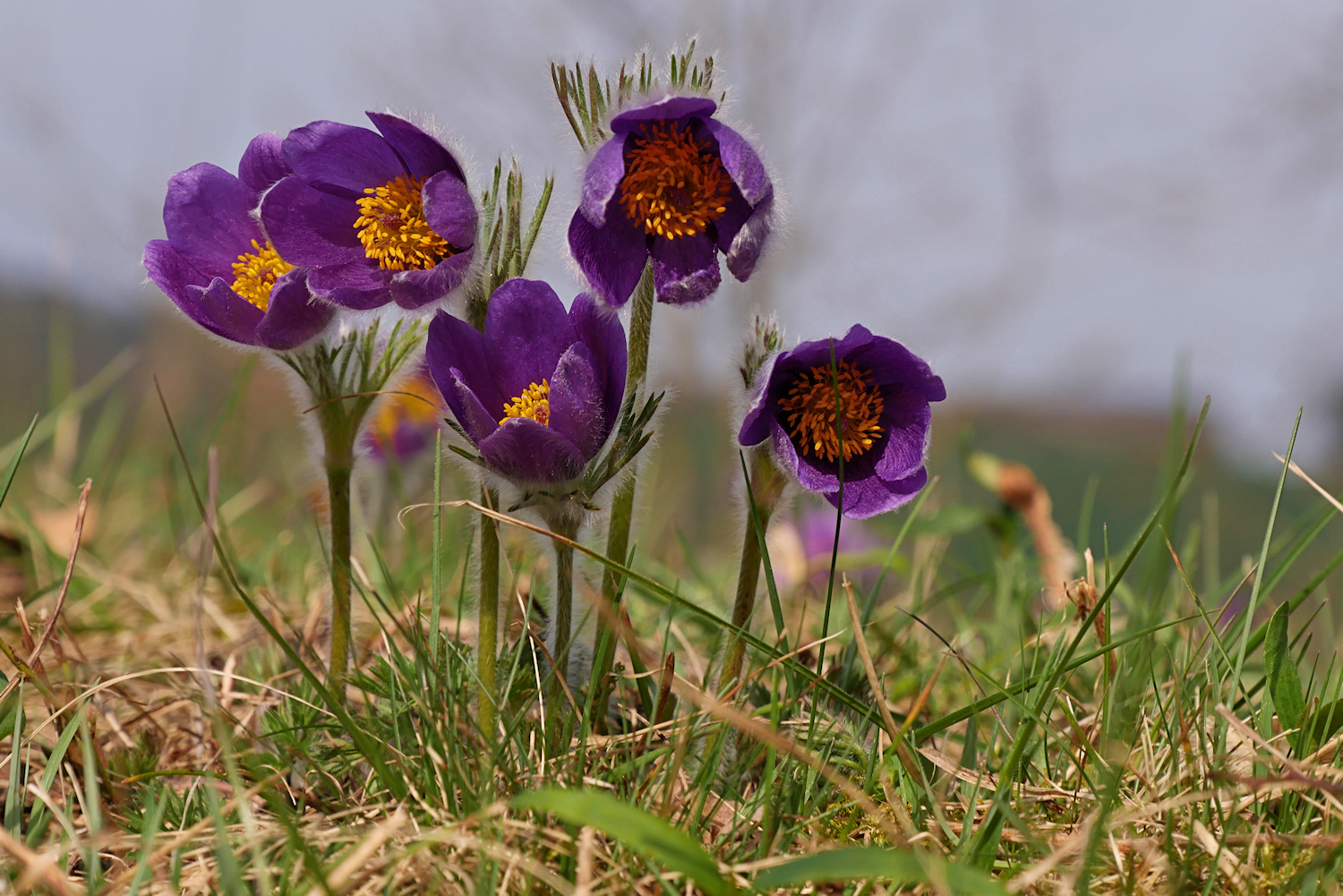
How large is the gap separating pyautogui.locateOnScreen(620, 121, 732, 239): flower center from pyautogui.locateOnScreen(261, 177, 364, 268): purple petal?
1.34 feet

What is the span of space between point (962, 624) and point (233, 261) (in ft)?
5.75

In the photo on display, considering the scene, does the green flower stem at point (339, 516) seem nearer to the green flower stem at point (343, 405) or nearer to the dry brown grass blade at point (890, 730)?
the green flower stem at point (343, 405)

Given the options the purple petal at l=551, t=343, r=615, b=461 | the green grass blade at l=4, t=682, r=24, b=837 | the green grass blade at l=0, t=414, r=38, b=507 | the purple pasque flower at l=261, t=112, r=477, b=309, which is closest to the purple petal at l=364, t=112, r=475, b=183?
the purple pasque flower at l=261, t=112, r=477, b=309

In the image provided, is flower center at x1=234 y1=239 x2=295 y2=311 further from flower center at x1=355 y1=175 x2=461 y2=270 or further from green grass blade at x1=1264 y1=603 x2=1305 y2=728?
green grass blade at x1=1264 y1=603 x2=1305 y2=728

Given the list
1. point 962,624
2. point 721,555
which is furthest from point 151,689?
point 721,555

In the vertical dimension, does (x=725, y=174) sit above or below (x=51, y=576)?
above

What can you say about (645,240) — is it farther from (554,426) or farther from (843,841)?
(843,841)

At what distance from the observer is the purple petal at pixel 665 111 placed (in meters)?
1.18

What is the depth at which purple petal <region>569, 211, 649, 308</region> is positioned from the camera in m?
1.25

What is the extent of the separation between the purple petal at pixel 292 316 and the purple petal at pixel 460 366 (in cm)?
20

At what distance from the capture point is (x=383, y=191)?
134cm

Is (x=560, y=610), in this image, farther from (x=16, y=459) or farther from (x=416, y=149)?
(x=16, y=459)

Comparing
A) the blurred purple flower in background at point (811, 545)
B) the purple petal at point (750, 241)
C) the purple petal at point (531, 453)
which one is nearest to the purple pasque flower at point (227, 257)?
the purple petal at point (531, 453)

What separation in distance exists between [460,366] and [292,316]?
0.84 feet
